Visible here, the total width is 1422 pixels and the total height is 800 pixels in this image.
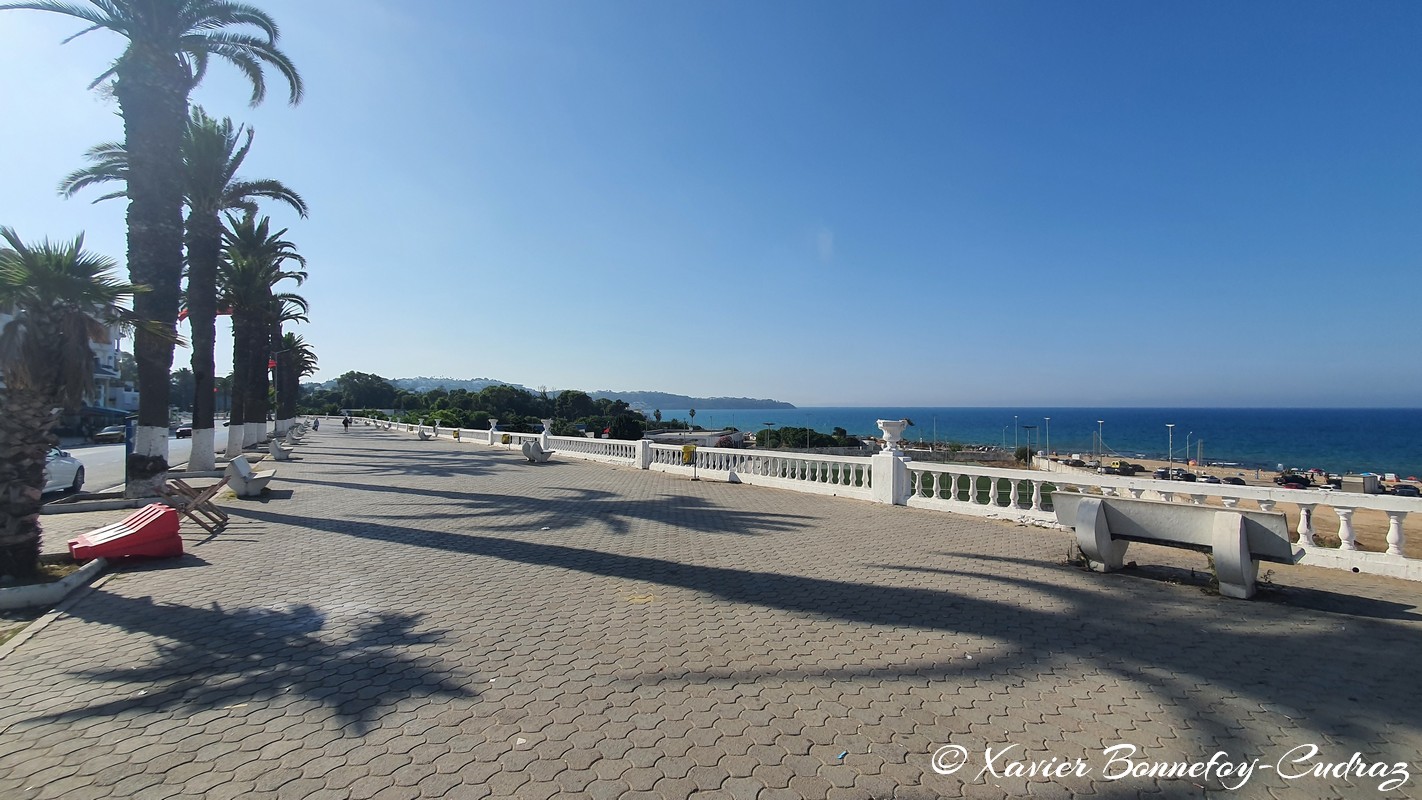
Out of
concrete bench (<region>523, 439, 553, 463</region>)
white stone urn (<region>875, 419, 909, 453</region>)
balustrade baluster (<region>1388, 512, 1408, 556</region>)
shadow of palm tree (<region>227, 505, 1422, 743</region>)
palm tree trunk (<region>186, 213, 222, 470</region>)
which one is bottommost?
shadow of palm tree (<region>227, 505, 1422, 743</region>)

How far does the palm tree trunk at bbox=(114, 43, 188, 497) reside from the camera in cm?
1285

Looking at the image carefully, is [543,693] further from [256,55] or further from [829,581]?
[256,55]

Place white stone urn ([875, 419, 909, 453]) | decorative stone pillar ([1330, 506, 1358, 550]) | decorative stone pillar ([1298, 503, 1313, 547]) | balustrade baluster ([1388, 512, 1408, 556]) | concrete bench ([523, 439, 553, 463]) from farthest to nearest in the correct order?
concrete bench ([523, 439, 553, 463]) < white stone urn ([875, 419, 909, 453]) < decorative stone pillar ([1298, 503, 1313, 547]) < decorative stone pillar ([1330, 506, 1358, 550]) < balustrade baluster ([1388, 512, 1408, 556])

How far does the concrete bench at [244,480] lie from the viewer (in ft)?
42.2

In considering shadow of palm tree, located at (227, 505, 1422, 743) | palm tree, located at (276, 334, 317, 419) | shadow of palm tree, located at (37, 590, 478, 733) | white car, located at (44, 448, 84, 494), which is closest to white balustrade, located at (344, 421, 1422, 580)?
shadow of palm tree, located at (227, 505, 1422, 743)

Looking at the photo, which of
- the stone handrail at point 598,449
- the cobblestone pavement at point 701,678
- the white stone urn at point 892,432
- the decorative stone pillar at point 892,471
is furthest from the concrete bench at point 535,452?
the cobblestone pavement at point 701,678

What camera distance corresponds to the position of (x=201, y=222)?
18500 millimetres

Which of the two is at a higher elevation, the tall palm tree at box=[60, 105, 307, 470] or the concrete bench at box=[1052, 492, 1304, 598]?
the tall palm tree at box=[60, 105, 307, 470]

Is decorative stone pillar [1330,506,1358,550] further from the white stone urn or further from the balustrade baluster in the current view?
the white stone urn

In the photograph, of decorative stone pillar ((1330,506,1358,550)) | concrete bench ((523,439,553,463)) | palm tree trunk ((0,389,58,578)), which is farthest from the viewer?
concrete bench ((523,439,553,463))

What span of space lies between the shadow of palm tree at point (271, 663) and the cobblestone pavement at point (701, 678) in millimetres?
27

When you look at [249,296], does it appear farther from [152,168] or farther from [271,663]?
[271,663]

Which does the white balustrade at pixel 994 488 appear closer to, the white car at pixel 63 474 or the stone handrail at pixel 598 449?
the stone handrail at pixel 598 449

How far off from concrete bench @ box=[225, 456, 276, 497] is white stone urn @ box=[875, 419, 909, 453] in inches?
485
